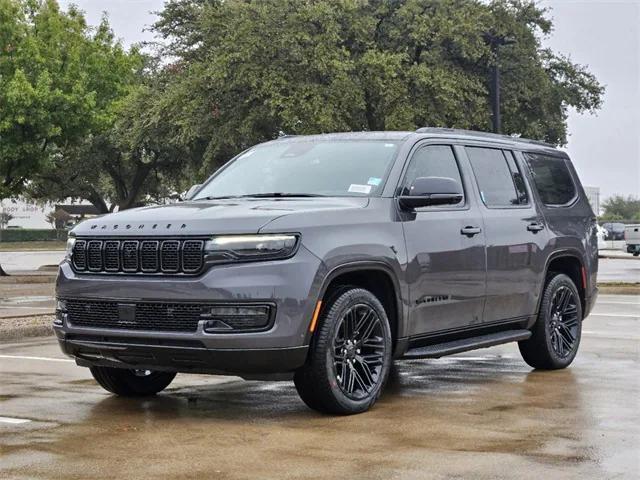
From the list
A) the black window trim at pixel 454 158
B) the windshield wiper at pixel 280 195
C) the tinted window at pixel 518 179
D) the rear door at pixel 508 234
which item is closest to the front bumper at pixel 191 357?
the windshield wiper at pixel 280 195

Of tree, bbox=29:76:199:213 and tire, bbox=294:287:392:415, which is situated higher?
tree, bbox=29:76:199:213

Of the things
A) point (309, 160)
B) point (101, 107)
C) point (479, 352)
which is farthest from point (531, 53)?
point (309, 160)

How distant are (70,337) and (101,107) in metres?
26.3

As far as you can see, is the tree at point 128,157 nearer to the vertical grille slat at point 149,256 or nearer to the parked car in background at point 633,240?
the parked car in background at point 633,240

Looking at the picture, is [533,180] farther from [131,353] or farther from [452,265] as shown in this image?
[131,353]

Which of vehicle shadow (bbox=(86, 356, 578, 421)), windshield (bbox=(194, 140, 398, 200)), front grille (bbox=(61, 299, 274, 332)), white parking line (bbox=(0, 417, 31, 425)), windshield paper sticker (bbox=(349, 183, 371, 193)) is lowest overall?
vehicle shadow (bbox=(86, 356, 578, 421))

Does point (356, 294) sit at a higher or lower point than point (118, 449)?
higher

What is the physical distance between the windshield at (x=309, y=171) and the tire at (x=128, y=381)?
1.45m

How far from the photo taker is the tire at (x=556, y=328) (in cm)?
930

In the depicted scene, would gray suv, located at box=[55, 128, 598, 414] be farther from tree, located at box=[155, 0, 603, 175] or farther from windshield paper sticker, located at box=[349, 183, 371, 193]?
tree, located at box=[155, 0, 603, 175]

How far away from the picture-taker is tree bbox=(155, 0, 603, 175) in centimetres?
2955

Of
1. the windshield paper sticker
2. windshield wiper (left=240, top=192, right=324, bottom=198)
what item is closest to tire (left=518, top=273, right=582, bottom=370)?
the windshield paper sticker

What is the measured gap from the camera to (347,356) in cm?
717

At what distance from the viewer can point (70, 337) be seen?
7.34 m
